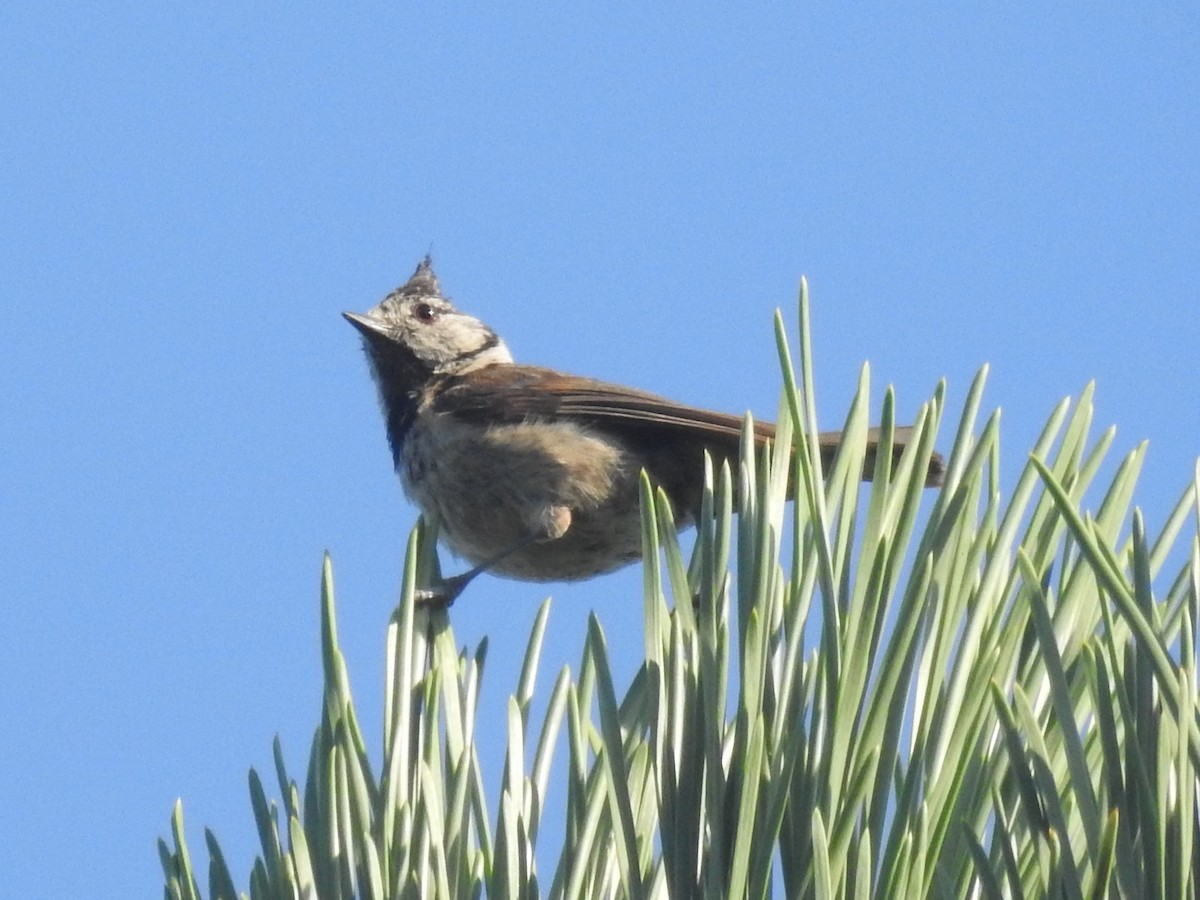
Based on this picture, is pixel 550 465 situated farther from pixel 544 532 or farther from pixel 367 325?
pixel 367 325

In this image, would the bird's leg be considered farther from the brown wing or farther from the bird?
the brown wing

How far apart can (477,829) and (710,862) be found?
1.05 ft

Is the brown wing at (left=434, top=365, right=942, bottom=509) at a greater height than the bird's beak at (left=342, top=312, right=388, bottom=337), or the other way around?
the bird's beak at (left=342, top=312, right=388, bottom=337)

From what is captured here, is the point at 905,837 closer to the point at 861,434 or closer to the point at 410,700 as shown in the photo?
the point at 861,434

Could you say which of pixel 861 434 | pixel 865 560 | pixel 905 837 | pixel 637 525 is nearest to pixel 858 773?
pixel 905 837

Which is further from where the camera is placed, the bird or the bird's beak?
the bird's beak

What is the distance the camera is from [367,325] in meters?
5.39

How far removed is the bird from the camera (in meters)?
4.11

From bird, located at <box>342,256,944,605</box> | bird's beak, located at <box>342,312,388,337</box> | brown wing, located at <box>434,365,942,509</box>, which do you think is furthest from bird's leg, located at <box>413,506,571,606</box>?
bird's beak, located at <box>342,312,388,337</box>

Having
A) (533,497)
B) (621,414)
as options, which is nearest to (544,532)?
(533,497)

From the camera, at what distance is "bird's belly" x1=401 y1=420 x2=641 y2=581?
162 inches

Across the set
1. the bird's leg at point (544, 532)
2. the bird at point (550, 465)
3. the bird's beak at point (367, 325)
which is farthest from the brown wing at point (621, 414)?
the bird's beak at point (367, 325)

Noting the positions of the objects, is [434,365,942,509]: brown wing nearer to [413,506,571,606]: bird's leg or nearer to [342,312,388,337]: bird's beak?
[413,506,571,606]: bird's leg

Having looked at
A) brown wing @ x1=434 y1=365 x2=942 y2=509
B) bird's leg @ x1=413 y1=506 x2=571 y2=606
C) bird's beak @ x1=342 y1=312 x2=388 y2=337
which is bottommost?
bird's leg @ x1=413 y1=506 x2=571 y2=606
